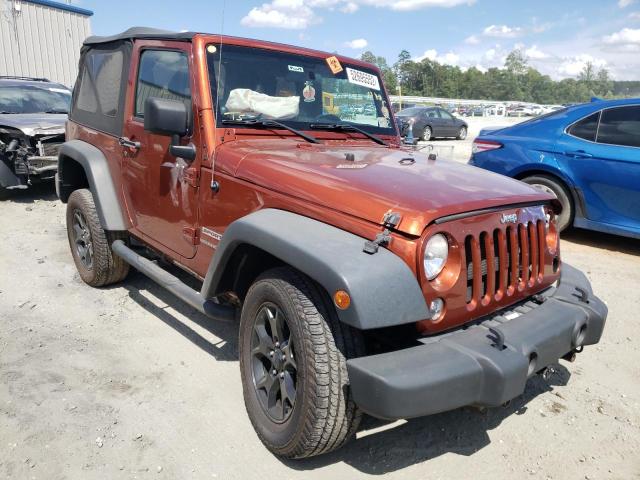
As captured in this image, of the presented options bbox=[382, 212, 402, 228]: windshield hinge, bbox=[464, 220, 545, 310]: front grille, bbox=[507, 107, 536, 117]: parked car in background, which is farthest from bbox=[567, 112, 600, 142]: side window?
bbox=[507, 107, 536, 117]: parked car in background

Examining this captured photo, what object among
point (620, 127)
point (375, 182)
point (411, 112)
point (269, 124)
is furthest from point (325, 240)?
point (411, 112)

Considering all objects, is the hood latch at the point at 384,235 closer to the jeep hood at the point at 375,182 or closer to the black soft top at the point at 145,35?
the jeep hood at the point at 375,182

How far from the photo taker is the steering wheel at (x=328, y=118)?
144 inches

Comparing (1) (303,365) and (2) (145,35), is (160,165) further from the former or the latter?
(1) (303,365)

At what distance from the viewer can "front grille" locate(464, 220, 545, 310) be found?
93.7 inches

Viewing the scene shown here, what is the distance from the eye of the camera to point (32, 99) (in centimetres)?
916

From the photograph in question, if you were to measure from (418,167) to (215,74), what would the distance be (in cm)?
134

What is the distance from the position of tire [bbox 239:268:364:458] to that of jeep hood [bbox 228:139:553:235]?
42cm

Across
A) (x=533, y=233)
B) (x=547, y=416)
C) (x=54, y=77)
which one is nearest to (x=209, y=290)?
(x=533, y=233)

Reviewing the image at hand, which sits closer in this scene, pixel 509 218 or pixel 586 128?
pixel 509 218

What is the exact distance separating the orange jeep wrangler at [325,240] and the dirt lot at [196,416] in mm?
332

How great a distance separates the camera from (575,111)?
630cm

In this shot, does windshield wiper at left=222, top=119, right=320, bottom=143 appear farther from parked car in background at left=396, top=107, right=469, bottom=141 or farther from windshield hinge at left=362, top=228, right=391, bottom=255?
parked car in background at left=396, top=107, right=469, bottom=141

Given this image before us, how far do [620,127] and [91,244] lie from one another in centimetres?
552
